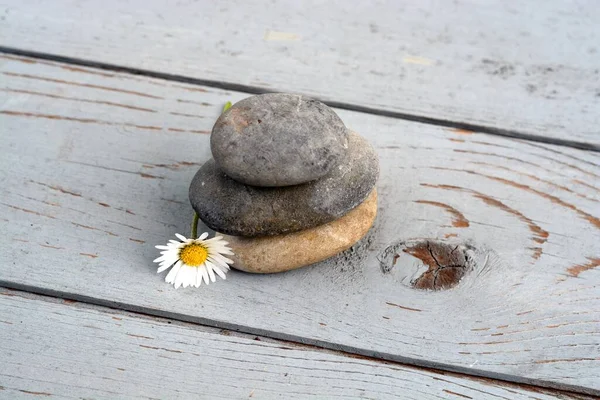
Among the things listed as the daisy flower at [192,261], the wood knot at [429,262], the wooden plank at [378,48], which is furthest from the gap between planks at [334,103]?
the daisy flower at [192,261]

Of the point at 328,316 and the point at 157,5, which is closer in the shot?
the point at 328,316

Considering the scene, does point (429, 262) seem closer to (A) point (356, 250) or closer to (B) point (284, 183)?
(A) point (356, 250)

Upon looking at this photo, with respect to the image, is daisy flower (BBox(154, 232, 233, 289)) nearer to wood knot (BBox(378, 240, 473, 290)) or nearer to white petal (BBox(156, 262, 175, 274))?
white petal (BBox(156, 262, 175, 274))

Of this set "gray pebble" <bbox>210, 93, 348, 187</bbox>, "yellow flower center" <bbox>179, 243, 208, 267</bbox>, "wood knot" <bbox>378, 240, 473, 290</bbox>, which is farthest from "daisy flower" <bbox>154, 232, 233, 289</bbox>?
"wood knot" <bbox>378, 240, 473, 290</bbox>

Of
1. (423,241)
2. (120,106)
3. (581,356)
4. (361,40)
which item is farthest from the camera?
(361,40)

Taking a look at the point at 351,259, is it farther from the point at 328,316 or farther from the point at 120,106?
the point at 120,106

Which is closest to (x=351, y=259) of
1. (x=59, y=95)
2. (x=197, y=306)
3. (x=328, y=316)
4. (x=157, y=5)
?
(x=328, y=316)

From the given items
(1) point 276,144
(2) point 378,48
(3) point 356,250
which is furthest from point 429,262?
(2) point 378,48

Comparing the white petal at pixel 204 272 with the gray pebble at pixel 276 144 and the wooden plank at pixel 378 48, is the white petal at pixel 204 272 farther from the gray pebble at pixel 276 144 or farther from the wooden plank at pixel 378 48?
the wooden plank at pixel 378 48
